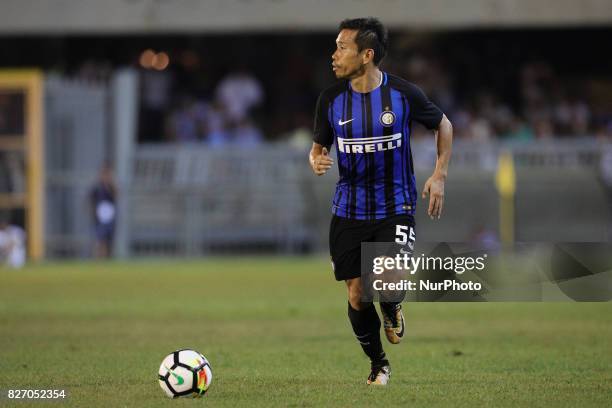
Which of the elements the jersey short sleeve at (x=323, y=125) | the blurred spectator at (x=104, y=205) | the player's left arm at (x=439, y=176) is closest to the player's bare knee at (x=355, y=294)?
the player's left arm at (x=439, y=176)

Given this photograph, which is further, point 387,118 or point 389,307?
point 389,307

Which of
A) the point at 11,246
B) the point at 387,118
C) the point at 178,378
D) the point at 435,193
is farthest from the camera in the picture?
the point at 11,246

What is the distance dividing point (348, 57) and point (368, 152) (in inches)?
26.6

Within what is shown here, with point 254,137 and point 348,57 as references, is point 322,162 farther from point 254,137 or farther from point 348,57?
point 254,137

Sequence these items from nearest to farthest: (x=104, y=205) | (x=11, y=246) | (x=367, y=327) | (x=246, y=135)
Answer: (x=367, y=327), (x=11, y=246), (x=104, y=205), (x=246, y=135)

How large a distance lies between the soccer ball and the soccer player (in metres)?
1.27

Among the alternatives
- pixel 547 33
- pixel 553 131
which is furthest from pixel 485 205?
pixel 547 33

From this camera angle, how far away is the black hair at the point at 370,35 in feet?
29.6

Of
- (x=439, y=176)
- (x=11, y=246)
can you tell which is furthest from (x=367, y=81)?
(x=11, y=246)

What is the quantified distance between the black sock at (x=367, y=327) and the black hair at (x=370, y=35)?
1765 millimetres

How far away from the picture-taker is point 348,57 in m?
9.00

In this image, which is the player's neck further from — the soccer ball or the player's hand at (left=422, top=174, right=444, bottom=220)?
the soccer ball

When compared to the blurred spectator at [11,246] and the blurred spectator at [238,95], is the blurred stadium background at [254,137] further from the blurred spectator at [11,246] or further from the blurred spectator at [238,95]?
the blurred spectator at [11,246]

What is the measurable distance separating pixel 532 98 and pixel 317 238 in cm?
614
